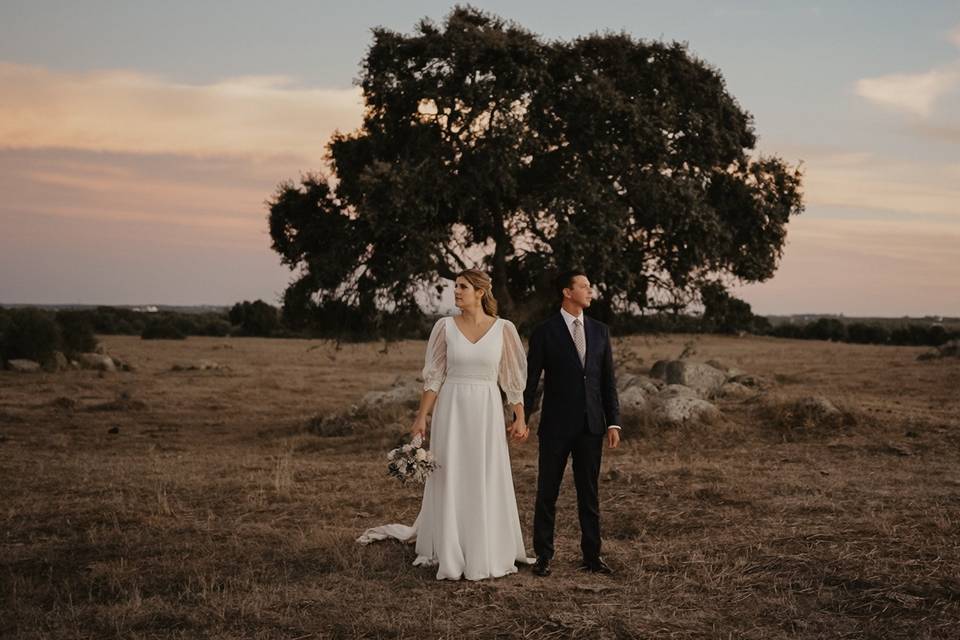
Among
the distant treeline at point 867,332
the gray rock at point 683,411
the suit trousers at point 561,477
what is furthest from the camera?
the distant treeline at point 867,332

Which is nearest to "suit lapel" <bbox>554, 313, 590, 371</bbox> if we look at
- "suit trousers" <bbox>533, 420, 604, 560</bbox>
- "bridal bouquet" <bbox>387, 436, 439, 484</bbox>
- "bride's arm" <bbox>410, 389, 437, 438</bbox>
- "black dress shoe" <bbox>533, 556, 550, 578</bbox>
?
"suit trousers" <bbox>533, 420, 604, 560</bbox>

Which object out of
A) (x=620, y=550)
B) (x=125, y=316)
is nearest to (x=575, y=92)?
(x=620, y=550)

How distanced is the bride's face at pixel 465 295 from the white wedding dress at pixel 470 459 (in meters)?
0.24

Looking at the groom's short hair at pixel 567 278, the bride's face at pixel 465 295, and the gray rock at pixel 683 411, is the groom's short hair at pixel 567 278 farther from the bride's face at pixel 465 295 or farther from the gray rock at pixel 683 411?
the gray rock at pixel 683 411

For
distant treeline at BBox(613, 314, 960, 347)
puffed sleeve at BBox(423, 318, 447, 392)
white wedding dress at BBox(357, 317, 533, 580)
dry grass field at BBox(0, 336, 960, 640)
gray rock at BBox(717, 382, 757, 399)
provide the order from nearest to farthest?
dry grass field at BBox(0, 336, 960, 640)
white wedding dress at BBox(357, 317, 533, 580)
puffed sleeve at BBox(423, 318, 447, 392)
gray rock at BBox(717, 382, 757, 399)
distant treeline at BBox(613, 314, 960, 347)

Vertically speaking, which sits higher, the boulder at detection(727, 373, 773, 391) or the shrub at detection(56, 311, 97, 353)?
the shrub at detection(56, 311, 97, 353)

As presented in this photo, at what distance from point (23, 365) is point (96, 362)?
3.59 m

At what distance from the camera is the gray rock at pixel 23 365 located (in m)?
32.9

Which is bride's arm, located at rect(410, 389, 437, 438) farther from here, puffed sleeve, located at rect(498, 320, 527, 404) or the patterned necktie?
the patterned necktie

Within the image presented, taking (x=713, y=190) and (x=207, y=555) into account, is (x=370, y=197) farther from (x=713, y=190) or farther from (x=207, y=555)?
(x=207, y=555)

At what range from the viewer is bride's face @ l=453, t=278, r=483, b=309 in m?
7.66

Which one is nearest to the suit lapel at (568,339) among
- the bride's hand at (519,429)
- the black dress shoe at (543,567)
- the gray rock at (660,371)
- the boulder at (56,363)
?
the bride's hand at (519,429)

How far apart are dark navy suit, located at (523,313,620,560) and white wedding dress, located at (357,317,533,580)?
315 millimetres

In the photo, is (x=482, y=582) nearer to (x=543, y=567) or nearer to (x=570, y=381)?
(x=543, y=567)
